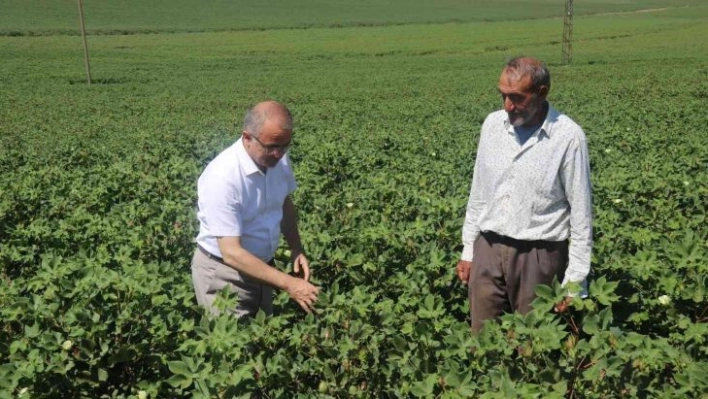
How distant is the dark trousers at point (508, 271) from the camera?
379cm

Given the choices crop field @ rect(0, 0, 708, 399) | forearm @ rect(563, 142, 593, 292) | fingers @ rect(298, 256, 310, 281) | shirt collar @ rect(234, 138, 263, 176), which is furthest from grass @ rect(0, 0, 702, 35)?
forearm @ rect(563, 142, 593, 292)

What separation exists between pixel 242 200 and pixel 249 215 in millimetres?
132

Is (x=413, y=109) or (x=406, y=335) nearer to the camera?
(x=406, y=335)

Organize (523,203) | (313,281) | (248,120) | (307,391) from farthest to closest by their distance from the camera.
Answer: (313,281), (523,203), (248,120), (307,391)

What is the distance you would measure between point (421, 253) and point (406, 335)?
1.31 meters

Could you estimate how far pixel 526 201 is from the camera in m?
3.69

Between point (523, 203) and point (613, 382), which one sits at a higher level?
point (523, 203)

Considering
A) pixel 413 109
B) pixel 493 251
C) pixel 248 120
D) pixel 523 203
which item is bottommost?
pixel 413 109

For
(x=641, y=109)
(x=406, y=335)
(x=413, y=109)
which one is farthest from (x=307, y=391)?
(x=413, y=109)

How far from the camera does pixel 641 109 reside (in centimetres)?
1577

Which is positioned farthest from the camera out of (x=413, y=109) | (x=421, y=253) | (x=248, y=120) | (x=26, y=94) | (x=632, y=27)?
(x=632, y=27)

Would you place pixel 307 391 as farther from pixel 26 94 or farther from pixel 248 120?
pixel 26 94

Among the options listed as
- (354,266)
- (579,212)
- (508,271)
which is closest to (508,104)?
(579,212)

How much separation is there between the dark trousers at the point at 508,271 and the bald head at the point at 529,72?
0.81m
